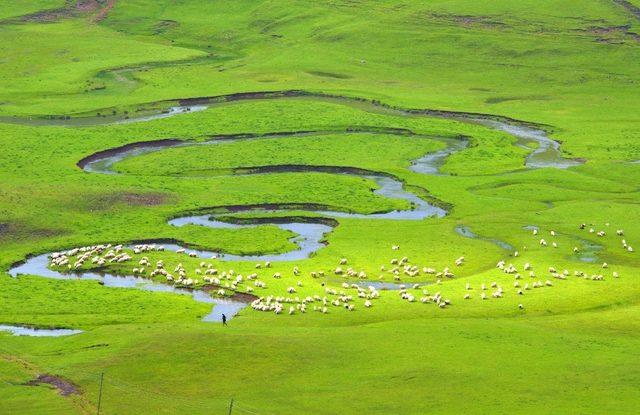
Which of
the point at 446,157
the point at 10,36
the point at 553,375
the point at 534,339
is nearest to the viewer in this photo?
the point at 553,375

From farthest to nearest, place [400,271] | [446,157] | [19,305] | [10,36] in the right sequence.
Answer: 1. [10,36]
2. [446,157]
3. [400,271]
4. [19,305]

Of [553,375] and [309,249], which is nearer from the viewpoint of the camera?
[553,375]

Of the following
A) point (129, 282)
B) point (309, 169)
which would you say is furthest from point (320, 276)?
point (309, 169)

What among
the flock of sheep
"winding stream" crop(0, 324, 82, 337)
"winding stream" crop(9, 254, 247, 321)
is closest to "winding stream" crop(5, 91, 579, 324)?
"winding stream" crop(9, 254, 247, 321)

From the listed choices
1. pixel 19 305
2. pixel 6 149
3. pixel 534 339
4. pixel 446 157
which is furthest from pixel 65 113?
pixel 534 339

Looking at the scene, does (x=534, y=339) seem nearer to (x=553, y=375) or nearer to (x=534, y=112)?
(x=553, y=375)

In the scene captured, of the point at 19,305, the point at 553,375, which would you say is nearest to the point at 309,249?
the point at 19,305

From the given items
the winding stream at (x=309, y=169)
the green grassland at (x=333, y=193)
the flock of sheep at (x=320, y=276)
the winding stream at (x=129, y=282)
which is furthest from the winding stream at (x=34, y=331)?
the flock of sheep at (x=320, y=276)

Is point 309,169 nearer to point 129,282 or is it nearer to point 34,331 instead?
point 129,282
